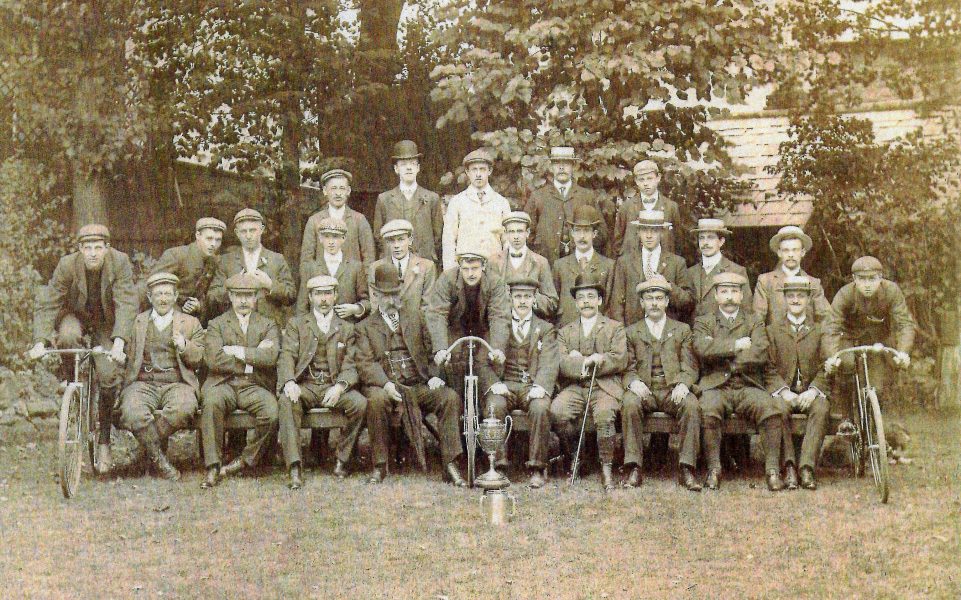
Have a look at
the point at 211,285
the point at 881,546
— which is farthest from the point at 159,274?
the point at 881,546

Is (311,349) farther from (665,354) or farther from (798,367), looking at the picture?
(798,367)

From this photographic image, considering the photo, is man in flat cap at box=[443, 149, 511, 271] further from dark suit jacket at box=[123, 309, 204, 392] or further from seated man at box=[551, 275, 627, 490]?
dark suit jacket at box=[123, 309, 204, 392]

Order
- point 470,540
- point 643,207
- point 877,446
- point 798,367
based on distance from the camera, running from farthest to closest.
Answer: point 643,207, point 798,367, point 877,446, point 470,540

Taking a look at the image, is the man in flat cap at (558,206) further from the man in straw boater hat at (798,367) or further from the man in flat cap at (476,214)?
the man in straw boater hat at (798,367)

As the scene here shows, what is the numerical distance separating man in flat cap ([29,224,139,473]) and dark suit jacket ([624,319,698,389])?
137 inches

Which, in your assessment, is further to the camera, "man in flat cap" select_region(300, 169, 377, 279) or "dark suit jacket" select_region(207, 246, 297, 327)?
"man in flat cap" select_region(300, 169, 377, 279)

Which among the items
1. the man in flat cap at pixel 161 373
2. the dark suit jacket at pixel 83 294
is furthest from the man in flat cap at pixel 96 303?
the man in flat cap at pixel 161 373

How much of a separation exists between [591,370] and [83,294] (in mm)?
3589

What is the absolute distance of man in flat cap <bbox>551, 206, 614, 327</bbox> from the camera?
769 centimetres

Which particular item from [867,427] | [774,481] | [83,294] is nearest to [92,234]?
[83,294]

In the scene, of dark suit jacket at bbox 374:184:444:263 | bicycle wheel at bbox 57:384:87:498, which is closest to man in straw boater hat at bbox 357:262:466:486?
dark suit jacket at bbox 374:184:444:263

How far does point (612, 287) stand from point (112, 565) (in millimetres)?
3999

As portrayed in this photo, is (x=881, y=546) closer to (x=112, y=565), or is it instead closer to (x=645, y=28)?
(x=112, y=565)

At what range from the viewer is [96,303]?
7398 mm
